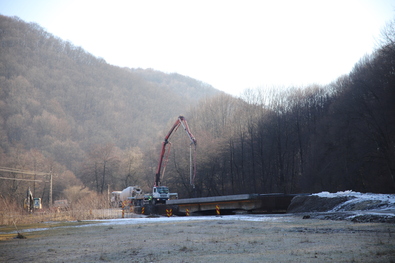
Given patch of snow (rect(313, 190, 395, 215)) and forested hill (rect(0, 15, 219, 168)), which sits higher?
forested hill (rect(0, 15, 219, 168))

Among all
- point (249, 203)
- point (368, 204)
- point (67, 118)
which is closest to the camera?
point (368, 204)

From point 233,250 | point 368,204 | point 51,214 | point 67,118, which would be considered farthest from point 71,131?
point 233,250

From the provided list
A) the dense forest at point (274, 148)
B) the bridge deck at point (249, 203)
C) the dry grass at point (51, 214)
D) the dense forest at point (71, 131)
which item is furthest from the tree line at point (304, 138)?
the dry grass at point (51, 214)

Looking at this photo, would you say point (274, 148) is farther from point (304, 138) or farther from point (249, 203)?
point (249, 203)

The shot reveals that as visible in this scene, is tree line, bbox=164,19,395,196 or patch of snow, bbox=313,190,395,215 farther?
tree line, bbox=164,19,395,196

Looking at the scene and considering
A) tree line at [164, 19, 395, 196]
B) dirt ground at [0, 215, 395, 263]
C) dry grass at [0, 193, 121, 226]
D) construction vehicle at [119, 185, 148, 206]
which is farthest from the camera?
construction vehicle at [119, 185, 148, 206]

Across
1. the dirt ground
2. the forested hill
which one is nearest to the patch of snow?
the dirt ground

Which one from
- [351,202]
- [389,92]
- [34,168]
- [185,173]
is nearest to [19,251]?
[351,202]

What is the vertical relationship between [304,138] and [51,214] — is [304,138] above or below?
above

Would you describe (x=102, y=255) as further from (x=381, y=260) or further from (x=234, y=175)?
(x=234, y=175)

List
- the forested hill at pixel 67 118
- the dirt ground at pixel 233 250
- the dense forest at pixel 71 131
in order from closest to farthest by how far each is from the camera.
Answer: the dirt ground at pixel 233 250 → the dense forest at pixel 71 131 → the forested hill at pixel 67 118

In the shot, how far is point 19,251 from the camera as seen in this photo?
42.3ft

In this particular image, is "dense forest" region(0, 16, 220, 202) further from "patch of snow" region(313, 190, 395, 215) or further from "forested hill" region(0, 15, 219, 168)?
"patch of snow" region(313, 190, 395, 215)

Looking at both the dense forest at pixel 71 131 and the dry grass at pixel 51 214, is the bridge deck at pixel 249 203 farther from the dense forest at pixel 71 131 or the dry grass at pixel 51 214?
the dense forest at pixel 71 131
